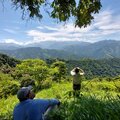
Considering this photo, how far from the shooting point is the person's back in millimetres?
6671

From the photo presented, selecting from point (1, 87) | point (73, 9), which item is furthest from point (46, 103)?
point (1, 87)

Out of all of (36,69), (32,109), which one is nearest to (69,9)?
(32,109)

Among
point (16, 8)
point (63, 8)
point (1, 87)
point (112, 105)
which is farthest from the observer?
point (1, 87)

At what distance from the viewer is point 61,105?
22.9 ft

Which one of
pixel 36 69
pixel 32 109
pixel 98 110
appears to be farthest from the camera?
pixel 36 69

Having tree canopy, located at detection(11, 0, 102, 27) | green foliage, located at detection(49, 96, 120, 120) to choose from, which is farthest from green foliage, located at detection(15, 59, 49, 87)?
green foliage, located at detection(49, 96, 120, 120)

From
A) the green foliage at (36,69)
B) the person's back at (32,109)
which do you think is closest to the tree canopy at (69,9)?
the person's back at (32,109)

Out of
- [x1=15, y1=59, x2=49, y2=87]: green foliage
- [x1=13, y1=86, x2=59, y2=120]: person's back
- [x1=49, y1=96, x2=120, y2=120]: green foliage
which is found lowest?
[x1=15, y1=59, x2=49, y2=87]: green foliage

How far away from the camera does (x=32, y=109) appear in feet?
22.0

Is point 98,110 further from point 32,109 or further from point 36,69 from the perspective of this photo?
point 36,69

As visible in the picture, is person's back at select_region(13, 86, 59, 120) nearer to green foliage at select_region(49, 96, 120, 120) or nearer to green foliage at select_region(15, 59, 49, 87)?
green foliage at select_region(49, 96, 120, 120)

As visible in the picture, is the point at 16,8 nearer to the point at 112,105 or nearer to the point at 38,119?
the point at 38,119

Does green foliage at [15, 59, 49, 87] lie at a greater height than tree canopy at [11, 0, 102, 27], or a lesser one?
lesser

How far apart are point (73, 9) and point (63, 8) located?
0.46m
